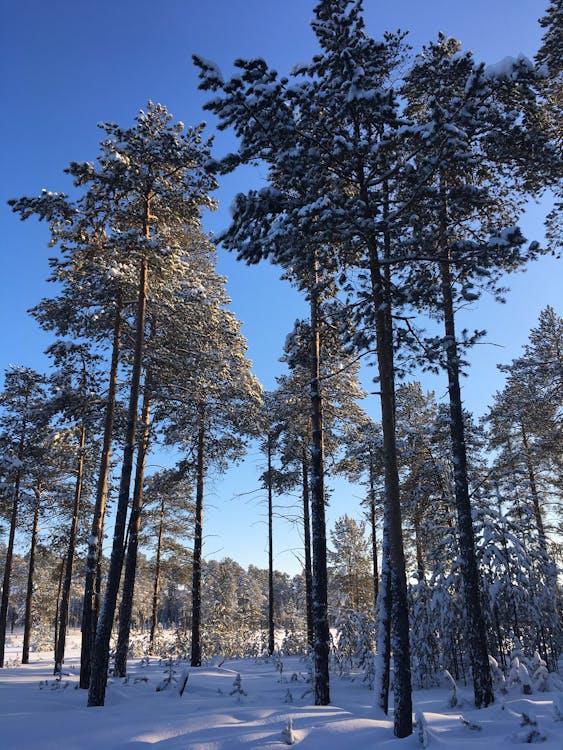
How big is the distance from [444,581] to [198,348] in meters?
9.90

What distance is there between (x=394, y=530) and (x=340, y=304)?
5525mm

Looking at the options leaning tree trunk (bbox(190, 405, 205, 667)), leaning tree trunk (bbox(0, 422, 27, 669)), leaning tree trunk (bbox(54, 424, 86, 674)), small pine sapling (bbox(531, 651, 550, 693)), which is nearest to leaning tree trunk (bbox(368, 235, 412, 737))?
small pine sapling (bbox(531, 651, 550, 693))

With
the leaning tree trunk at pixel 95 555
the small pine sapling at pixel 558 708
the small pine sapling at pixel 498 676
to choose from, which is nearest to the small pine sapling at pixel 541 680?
the small pine sapling at pixel 498 676

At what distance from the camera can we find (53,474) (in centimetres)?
2309

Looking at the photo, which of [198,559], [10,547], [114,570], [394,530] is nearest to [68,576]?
[10,547]

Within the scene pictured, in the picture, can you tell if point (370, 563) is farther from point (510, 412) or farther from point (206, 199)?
point (206, 199)

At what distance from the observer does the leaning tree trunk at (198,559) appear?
18.1m

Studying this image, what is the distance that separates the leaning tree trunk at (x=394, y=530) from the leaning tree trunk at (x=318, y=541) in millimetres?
1775

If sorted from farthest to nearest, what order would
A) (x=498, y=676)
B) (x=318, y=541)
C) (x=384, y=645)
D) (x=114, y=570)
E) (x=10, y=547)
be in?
(x=10, y=547) < (x=498, y=676) < (x=318, y=541) < (x=114, y=570) < (x=384, y=645)

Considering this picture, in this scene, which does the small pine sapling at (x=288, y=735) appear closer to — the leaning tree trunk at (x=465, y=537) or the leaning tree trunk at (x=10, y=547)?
the leaning tree trunk at (x=465, y=537)

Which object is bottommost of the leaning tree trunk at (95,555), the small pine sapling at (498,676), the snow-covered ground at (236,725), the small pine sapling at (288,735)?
the small pine sapling at (498,676)

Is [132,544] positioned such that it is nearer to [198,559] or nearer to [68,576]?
[198,559]

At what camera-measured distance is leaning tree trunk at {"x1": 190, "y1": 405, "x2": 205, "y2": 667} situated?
18094 mm

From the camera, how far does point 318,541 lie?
36.6 feet
